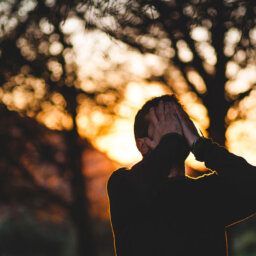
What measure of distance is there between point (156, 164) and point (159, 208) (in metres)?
0.24

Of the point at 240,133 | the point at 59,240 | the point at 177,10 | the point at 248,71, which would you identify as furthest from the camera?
the point at 59,240

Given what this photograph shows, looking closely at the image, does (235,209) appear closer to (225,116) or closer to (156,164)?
(156,164)

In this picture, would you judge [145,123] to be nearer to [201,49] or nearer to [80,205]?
[201,49]

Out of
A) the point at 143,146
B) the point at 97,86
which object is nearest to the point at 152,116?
the point at 143,146

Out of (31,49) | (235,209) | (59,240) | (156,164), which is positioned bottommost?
(235,209)

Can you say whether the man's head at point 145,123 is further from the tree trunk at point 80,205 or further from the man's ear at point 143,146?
the tree trunk at point 80,205

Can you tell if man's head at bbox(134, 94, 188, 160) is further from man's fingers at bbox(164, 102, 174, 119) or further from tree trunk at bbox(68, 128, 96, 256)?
tree trunk at bbox(68, 128, 96, 256)

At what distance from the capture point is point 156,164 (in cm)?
151

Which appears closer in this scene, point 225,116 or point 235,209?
point 235,209

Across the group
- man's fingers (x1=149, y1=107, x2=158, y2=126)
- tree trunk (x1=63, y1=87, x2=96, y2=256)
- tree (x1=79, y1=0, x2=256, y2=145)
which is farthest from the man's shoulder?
tree trunk (x1=63, y1=87, x2=96, y2=256)

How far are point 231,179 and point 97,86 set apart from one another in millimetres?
6033

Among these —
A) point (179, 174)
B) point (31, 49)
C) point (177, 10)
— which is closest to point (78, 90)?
point (31, 49)

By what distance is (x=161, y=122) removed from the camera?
161 centimetres

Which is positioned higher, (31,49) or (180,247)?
(31,49)
